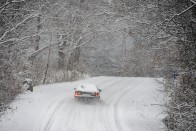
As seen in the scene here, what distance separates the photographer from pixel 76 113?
15.1 metres

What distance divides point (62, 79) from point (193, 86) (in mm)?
16103

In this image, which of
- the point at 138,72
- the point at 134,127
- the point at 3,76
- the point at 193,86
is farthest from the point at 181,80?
the point at 138,72

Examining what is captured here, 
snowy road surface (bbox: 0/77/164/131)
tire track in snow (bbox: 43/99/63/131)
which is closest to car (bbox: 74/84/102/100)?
snowy road surface (bbox: 0/77/164/131)

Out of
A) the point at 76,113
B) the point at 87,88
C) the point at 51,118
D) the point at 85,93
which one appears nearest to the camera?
the point at 51,118

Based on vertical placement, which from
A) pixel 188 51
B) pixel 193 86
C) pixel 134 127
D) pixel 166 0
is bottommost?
pixel 134 127

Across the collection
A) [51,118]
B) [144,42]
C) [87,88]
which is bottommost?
[51,118]

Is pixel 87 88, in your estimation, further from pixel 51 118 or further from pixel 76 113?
pixel 51 118

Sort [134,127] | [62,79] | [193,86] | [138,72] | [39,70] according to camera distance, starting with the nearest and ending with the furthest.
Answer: [193,86] < [134,127] < [39,70] < [62,79] < [138,72]

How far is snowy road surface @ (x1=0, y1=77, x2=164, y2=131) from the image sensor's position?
12891mm

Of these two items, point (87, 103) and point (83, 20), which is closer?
point (87, 103)

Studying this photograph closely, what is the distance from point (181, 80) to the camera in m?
12.5

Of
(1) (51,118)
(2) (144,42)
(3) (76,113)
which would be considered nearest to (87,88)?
(3) (76,113)

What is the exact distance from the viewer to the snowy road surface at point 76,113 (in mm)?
12891

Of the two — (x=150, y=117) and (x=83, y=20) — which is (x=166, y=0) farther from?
(x=83, y=20)
